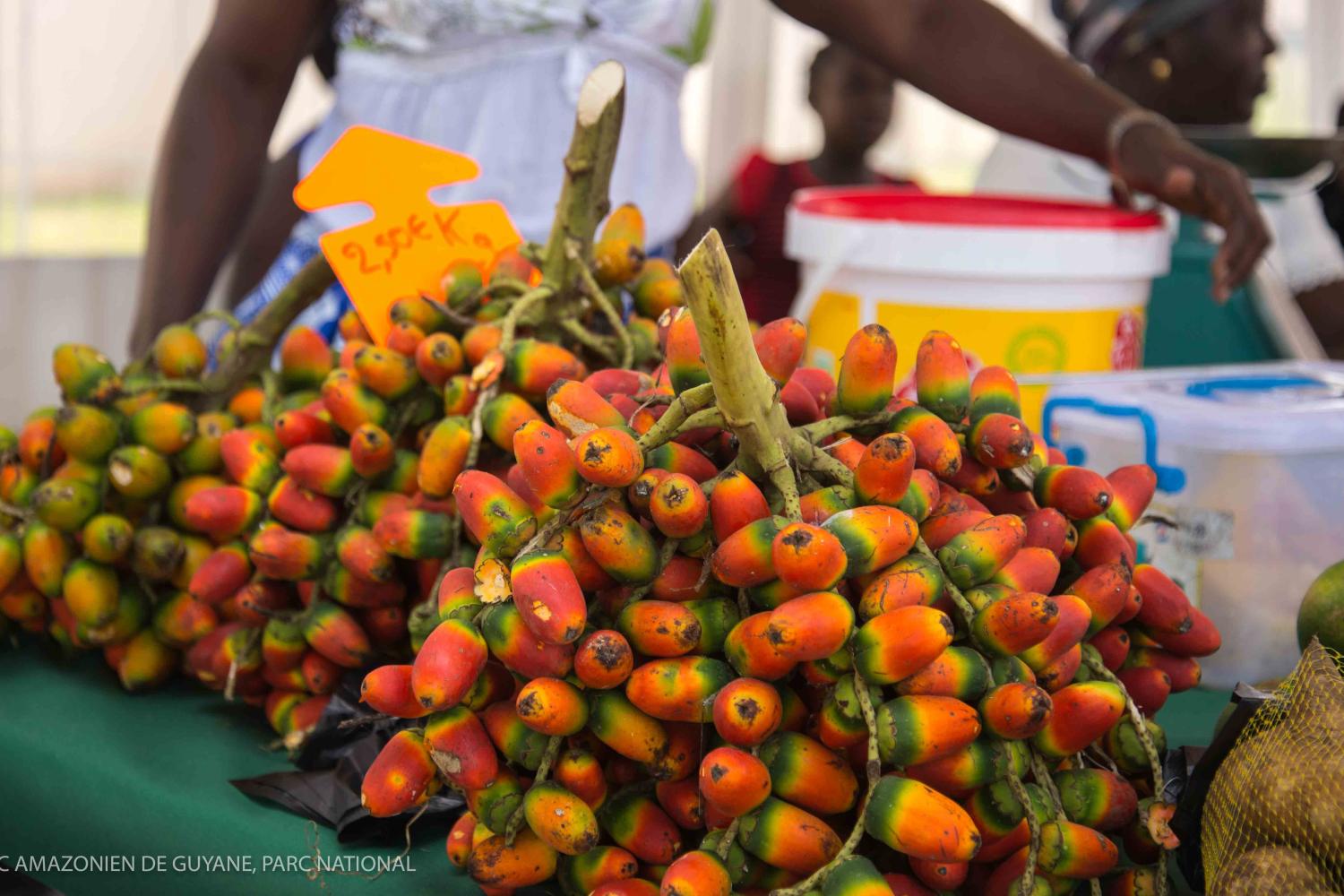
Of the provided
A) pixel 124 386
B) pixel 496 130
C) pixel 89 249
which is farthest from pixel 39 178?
pixel 124 386

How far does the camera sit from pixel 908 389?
1224 mm

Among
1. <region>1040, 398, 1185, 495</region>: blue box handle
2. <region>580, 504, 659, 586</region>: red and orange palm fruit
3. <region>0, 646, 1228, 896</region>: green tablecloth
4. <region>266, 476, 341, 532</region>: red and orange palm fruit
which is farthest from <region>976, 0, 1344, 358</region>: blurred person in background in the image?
<region>580, 504, 659, 586</region>: red and orange palm fruit

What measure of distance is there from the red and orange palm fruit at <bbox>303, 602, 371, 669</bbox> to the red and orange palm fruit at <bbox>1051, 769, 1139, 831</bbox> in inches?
18.2

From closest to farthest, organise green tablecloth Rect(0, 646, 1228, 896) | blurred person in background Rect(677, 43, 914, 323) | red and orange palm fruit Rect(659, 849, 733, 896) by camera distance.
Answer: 1. red and orange palm fruit Rect(659, 849, 733, 896)
2. green tablecloth Rect(0, 646, 1228, 896)
3. blurred person in background Rect(677, 43, 914, 323)

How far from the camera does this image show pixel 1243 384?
1.22m

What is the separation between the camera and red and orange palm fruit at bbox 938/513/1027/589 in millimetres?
663

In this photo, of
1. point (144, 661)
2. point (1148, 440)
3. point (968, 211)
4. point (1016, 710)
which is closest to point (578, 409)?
point (1016, 710)

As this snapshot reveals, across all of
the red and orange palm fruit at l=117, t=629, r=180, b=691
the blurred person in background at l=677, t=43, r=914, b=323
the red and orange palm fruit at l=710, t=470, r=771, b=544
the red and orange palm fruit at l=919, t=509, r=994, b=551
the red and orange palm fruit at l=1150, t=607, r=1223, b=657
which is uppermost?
the red and orange palm fruit at l=710, t=470, r=771, b=544

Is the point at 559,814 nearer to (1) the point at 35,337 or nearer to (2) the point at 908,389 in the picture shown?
(2) the point at 908,389

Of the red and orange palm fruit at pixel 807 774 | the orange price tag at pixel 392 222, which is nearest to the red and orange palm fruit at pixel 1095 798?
the red and orange palm fruit at pixel 807 774

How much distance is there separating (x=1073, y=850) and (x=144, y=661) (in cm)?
72

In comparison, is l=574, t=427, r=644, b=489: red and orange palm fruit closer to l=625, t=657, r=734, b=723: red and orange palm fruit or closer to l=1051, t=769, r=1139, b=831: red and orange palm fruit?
l=625, t=657, r=734, b=723: red and orange palm fruit

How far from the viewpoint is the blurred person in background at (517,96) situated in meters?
1.34

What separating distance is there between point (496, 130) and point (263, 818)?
92 cm
